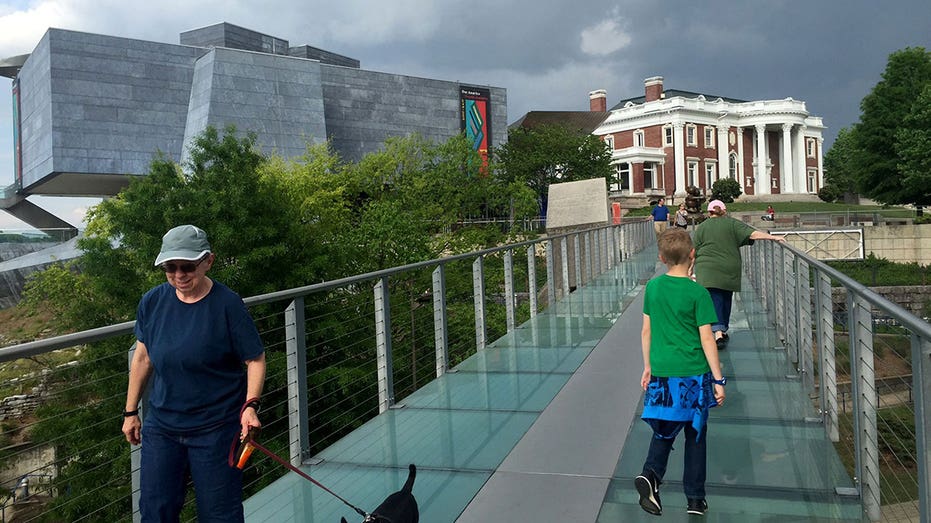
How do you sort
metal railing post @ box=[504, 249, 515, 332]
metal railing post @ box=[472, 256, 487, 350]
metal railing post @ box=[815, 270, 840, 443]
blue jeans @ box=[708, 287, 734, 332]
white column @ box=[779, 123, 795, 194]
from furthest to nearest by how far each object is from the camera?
white column @ box=[779, 123, 795, 194] < metal railing post @ box=[504, 249, 515, 332] < metal railing post @ box=[472, 256, 487, 350] < blue jeans @ box=[708, 287, 734, 332] < metal railing post @ box=[815, 270, 840, 443]

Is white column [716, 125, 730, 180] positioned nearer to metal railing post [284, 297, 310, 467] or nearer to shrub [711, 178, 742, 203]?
shrub [711, 178, 742, 203]

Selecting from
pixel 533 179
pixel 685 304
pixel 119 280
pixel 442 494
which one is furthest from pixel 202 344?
pixel 533 179

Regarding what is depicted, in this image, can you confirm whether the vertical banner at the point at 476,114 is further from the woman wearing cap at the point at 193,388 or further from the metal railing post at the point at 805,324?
the woman wearing cap at the point at 193,388

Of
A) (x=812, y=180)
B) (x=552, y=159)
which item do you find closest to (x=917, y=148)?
(x=552, y=159)

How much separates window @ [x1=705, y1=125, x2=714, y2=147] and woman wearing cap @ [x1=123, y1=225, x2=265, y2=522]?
311 feet

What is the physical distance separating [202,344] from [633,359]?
215 inches

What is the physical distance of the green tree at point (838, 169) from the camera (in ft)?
296

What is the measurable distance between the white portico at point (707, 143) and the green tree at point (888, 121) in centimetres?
3290

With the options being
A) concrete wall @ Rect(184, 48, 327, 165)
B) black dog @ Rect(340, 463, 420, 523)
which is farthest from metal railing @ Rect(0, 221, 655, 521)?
concrete wall @ Rect(184, 48, 327, 165)

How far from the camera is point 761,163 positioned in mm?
94625

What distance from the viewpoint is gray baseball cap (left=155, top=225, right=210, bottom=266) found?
2.72 m

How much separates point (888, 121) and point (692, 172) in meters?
38.9

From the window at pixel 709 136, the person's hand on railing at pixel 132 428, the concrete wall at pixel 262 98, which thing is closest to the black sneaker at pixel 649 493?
the person's hand on railing at pixel 132 428

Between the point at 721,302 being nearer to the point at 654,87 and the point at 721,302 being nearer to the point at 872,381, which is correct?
the point at 872,381
